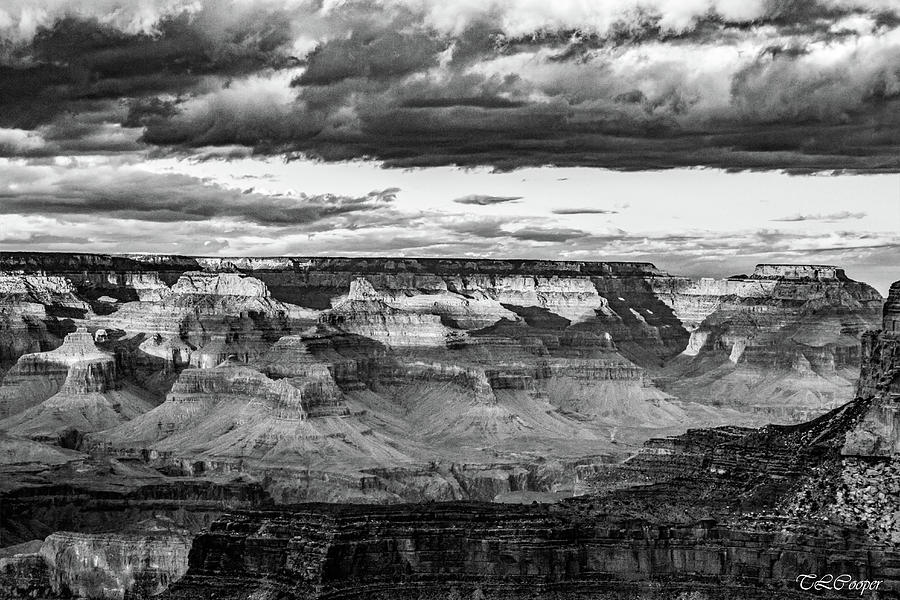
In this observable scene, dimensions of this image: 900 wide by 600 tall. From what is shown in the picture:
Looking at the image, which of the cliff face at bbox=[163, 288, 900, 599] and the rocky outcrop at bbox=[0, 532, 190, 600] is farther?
the rocky outcrop at bbox=[0, 532, 190, 600]

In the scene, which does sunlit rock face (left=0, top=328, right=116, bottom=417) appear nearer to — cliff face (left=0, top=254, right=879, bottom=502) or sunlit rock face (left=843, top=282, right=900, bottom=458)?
cliff face (left=0, top=254, right=879, bottom=502)

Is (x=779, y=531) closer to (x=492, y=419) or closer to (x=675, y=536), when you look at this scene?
(x=675, y=536)

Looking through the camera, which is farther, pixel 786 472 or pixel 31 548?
pixel 31 548

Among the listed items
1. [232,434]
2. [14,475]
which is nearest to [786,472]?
[14,475]

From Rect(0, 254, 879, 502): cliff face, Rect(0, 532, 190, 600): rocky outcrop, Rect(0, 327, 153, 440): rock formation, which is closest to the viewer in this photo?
Rect(0, 532, 190, 600): rocky outcrop

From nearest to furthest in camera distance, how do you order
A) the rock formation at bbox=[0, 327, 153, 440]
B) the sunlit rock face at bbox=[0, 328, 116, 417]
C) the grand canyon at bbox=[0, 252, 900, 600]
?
the grand canyon at bbox=[0, 252, 900, 600] → the rock formation at bbox=[0, 327, 153, 440] → the sunlit rock face at bbox=[0, 328, 116, 417]

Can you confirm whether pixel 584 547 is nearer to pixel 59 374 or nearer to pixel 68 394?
pixel 68 394

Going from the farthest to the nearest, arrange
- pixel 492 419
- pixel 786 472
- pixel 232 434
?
pixel 492 419
pixel 232 434
pixel 786 472
